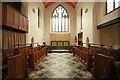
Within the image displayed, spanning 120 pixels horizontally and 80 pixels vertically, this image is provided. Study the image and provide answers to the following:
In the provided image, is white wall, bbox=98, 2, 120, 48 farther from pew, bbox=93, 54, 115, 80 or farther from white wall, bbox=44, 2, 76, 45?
white wall, bbox=44, 2, 76, 45

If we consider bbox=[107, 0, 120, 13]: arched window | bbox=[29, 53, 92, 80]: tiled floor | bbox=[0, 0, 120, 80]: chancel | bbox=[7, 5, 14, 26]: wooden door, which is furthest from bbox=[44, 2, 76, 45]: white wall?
bbox=[7, 5, 14, 26]: wooden door

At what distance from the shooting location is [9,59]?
11.9 feet

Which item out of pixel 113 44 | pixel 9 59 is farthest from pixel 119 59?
pixel 113 44

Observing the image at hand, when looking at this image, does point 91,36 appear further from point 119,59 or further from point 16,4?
point 119,59

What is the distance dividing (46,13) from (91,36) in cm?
936

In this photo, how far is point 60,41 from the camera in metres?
18.5

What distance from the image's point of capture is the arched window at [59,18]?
62.2 ft

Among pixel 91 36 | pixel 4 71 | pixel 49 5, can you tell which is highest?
pixel 49 5

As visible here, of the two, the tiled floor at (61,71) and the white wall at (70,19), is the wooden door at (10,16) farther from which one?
the white wall at (70,19)

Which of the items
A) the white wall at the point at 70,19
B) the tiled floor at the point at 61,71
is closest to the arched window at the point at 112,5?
the tiled floor at the point at 61,71

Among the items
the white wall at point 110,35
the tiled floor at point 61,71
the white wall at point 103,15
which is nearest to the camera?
the tiled floor at point 61,71

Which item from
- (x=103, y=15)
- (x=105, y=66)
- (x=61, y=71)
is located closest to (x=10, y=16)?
(x=61, y=71)

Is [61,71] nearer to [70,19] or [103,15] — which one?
[103,15]

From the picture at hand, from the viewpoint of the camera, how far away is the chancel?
456 cm
